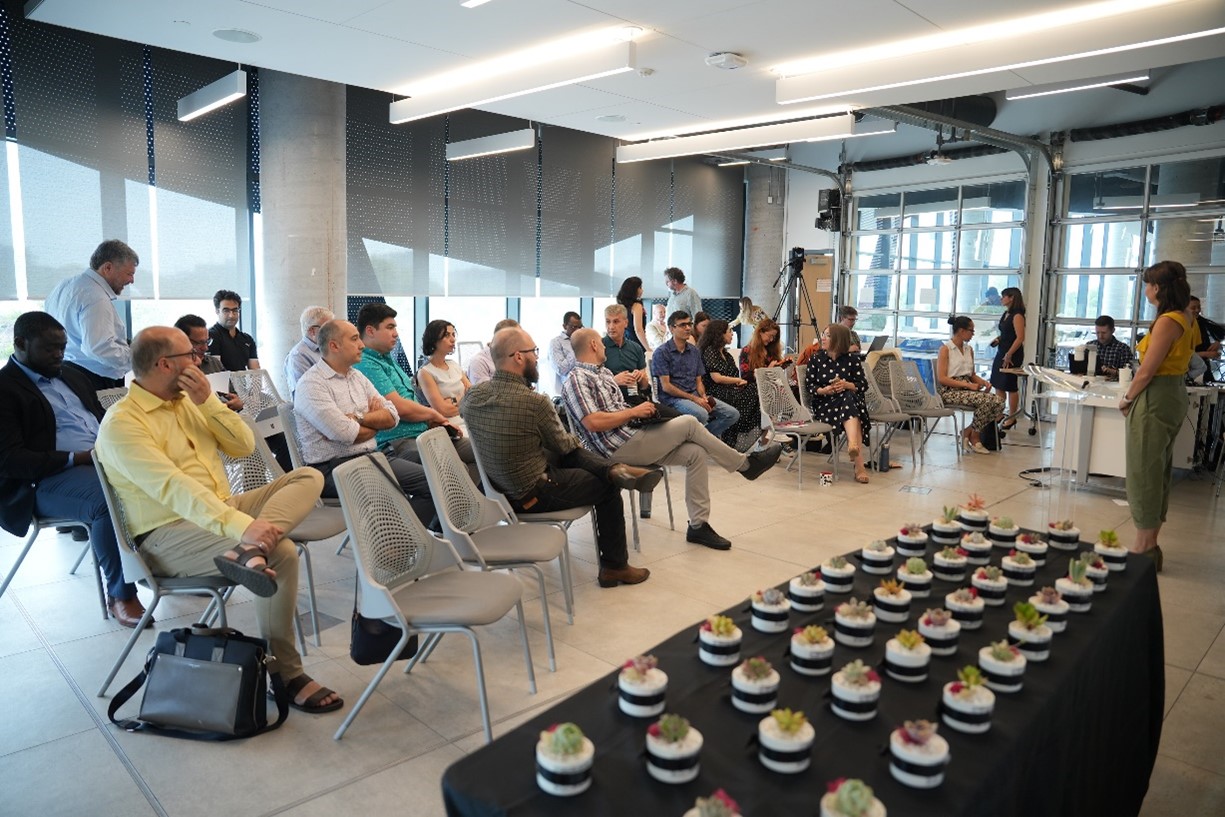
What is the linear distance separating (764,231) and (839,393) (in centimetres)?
747

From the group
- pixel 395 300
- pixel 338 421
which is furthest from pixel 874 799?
pixel 395 300

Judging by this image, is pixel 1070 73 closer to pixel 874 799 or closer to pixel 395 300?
pixel 874 799

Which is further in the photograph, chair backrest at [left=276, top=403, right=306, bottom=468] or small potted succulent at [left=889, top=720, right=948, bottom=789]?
chair backrest at [left=276, top=403, right=306, bottom=468]

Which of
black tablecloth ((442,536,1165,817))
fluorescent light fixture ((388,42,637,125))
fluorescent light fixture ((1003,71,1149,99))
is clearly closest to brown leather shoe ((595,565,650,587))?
black tablecloth ((442,536,1165,817))

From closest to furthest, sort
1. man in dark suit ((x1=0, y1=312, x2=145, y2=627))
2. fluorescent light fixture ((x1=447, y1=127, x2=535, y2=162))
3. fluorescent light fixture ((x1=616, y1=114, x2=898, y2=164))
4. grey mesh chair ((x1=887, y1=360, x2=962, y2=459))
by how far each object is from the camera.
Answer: man in dark suit ((x1=0, y1=312, x2=145, y2=627)) < fluorescent light fixture ((x1=616, y1=114, x2=898, y2=164)) < grey mesh chair ((x1=887, y1=360, x2=962, y2=459)) < fluorescent light fixture ((x1=447, y1=127, x2=535, y2=162))

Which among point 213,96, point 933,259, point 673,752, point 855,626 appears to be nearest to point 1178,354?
point 855,626

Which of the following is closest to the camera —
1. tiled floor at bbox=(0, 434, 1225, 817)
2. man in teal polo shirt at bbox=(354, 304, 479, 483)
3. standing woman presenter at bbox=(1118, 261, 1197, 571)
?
tiled floor at bbox=(0, 434, 1225, 817)

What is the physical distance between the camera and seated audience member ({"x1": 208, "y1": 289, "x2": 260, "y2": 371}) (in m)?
6.30

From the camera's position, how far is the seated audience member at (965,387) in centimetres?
793

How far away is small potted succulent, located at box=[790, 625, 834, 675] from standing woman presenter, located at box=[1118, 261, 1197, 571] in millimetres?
3387

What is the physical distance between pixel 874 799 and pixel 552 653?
2.10 metres

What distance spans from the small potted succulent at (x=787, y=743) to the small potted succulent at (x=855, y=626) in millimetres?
495

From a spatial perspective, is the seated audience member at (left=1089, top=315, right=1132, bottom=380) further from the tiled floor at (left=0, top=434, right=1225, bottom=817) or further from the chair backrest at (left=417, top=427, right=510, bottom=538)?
the chair backrest at (left=417, top=427, right=510, bottom=538)

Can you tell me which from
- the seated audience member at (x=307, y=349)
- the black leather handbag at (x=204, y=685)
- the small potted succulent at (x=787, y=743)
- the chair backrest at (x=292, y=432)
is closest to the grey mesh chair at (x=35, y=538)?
the chair backrest at (x=292, y=432)
